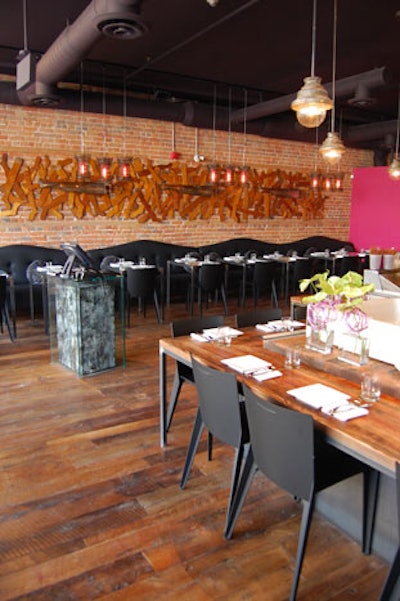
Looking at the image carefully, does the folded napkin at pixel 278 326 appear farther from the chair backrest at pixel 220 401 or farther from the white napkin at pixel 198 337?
the chair backrest at pixel 220 401

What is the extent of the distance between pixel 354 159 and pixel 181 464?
34.5 feet

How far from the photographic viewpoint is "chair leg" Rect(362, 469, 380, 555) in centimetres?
234

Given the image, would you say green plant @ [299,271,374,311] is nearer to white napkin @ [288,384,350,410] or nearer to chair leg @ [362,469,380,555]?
white napkin @ [288,384,350,410]

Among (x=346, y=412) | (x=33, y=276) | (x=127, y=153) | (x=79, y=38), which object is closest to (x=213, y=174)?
(x=127, y=153)

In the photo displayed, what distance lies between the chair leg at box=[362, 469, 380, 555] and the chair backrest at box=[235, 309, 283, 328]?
64.8 inches

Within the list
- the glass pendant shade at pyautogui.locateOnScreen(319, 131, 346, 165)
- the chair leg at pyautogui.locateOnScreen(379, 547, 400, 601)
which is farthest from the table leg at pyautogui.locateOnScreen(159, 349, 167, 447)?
the glass pendant shade at pyautogui.locateOnScreen(319, 131, 346, 165)

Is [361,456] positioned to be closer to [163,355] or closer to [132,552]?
[132,552]

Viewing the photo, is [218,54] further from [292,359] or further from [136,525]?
[136,525]

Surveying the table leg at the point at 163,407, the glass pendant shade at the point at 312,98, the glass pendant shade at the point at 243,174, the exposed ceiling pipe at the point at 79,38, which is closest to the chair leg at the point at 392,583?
the table leg at the point at 163,407

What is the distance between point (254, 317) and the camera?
3838mm

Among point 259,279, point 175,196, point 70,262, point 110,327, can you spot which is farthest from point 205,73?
point 110,327

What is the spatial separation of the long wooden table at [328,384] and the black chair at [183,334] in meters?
0.08

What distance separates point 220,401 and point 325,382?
54cm

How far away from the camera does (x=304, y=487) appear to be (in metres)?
2.04
